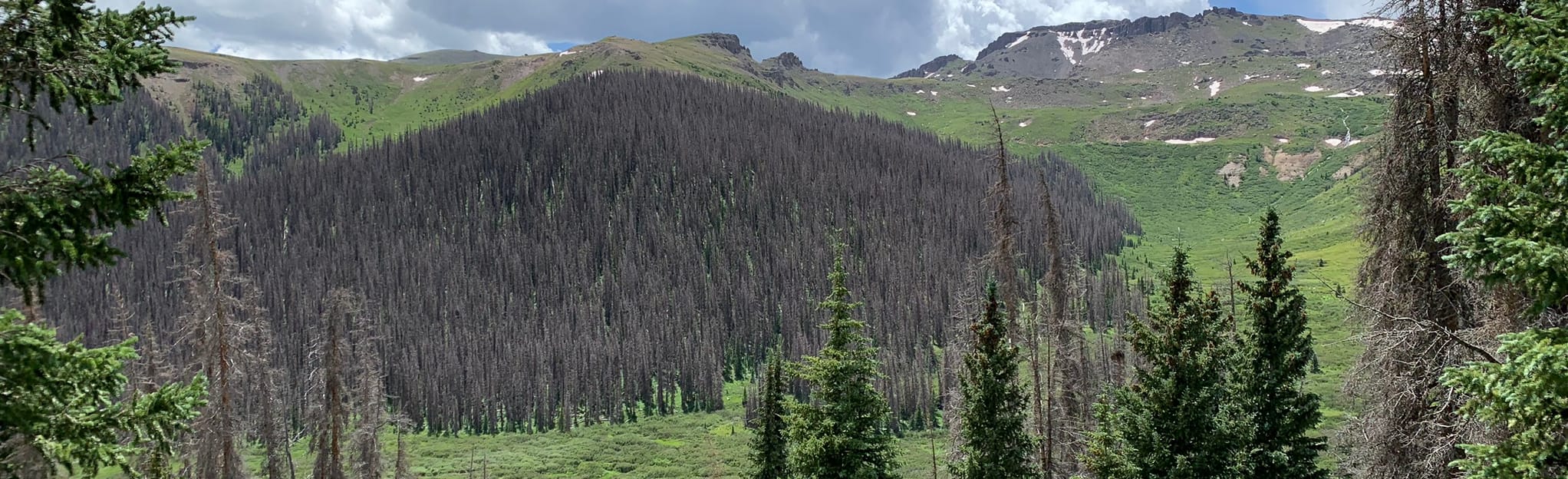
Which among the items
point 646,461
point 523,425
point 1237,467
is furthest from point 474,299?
point 1237,467

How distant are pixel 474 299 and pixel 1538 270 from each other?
170973 mm

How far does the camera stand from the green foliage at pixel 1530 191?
830cm

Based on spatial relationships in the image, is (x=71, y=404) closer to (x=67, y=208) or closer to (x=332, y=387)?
(x=67, y=208)

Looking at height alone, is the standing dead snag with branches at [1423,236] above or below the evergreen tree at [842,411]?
above

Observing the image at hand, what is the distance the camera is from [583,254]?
18062cm

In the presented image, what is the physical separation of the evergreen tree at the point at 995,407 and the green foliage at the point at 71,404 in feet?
59.4

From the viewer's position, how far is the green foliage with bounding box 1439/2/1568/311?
8.30m

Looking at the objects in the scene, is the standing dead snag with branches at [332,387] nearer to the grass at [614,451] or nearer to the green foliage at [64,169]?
the green foliage at [64,169]

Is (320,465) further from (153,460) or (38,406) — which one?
(38,406)

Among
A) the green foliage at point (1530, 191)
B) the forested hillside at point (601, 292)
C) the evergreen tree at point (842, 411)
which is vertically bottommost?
the forested hillside at point (601, 292)

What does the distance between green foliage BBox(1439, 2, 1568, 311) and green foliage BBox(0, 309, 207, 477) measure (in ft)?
45.2

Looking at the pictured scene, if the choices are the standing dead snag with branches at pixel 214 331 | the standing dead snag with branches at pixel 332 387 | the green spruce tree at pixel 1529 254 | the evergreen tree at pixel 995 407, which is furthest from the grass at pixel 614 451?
the green spruce tree at pixel 1529 254

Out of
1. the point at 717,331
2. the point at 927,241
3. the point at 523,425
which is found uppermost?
the point at 927,241

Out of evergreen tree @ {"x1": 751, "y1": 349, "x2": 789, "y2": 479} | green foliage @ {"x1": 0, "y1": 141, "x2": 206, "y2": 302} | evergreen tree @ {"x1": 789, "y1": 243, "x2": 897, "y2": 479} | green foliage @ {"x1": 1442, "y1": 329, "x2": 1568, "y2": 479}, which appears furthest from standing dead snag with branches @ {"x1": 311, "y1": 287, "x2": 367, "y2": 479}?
green foliage @ {"x1": 1442, "y1": 329, "x2": 1568, "y2": 479}
